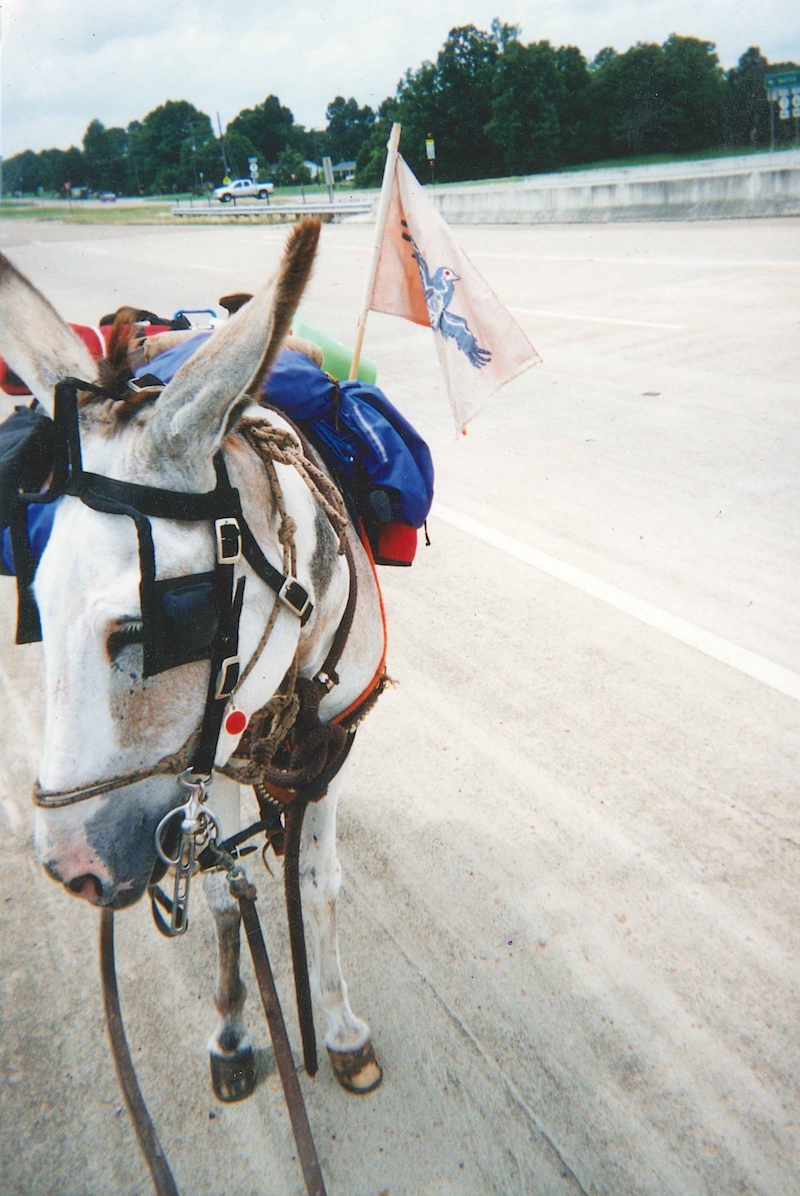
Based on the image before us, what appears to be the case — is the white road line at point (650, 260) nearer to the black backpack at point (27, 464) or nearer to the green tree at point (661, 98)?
the black backpack at point (27, 464)

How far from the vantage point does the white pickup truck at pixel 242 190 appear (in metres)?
56.6

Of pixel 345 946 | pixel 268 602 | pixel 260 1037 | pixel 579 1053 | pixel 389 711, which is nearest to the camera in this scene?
pixel 268 602

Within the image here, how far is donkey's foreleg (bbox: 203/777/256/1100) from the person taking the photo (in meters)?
2.45

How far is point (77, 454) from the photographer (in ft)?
5.15

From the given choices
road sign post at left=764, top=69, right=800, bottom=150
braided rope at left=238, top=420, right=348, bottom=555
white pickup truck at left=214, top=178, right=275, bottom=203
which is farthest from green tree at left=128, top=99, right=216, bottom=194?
braided rope at left=238, top=420, right=348, bottom=555

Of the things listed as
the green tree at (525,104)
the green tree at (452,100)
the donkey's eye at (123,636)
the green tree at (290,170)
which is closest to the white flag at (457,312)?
the donkey's eye at (123,636)

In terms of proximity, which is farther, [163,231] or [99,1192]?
[163,231]

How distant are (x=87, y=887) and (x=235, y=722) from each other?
16.9 inches

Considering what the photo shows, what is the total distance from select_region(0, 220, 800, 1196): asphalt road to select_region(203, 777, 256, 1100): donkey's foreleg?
8 centimetres

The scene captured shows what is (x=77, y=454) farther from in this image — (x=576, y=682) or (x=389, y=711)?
(x=576, y=682)

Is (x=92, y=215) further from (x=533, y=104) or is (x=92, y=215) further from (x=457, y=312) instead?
(x=457, y=312)

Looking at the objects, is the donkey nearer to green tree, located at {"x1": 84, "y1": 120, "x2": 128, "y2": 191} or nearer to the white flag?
the white flag

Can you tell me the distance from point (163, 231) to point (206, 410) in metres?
40.0

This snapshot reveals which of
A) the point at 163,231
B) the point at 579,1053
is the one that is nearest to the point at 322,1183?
the point at 579,1053
